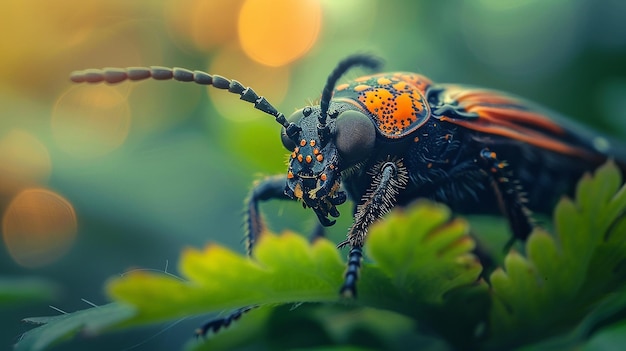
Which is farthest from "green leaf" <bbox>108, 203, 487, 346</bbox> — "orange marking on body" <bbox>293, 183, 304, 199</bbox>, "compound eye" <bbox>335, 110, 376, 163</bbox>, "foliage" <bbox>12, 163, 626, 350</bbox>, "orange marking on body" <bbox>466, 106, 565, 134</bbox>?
"orange marking on body" <bbox>466, 106, 565, 134</bbox>

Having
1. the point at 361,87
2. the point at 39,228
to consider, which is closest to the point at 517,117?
the point at 361,87

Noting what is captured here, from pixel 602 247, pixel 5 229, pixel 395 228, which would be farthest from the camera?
pixel 5 229

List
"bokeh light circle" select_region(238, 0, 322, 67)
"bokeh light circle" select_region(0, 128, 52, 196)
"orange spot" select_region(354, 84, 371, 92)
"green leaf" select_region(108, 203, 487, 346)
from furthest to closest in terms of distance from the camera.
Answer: "bokeh light circle" select_region(238, 0, 322, 67)
"bokeh light circle" select_region(0, 128, 52, 196)
"orange spot" select_region(354, 84, 371, 92)
"green leaf" select_region(108, 203, 487, 346)

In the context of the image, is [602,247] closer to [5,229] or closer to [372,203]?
[372,203]

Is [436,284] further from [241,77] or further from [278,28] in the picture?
[278,28]

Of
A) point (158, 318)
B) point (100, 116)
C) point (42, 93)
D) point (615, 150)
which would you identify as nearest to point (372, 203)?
point (158, 318)

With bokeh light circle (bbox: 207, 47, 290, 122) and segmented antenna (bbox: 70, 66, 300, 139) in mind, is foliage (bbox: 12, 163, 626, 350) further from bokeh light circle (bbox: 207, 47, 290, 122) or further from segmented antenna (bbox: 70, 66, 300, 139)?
bokeh light circle (bbox: 207, 47, 290, 122)

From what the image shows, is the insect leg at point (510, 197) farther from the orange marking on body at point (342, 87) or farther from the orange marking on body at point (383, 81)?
Answer: the orange marking on body at point (342, 87)
